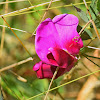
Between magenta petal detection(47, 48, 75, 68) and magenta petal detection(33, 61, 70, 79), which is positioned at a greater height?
magenta petal detection(47, 48, 75, 68)

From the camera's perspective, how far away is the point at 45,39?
44 cm

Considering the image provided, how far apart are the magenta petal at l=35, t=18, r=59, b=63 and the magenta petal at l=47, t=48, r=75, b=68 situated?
0.01 meters

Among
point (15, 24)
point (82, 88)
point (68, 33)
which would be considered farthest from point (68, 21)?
point (15, 24)

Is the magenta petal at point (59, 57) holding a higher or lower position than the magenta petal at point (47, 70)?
higher

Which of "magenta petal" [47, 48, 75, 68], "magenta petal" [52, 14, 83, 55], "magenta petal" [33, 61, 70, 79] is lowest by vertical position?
"magenta petal" [33, 61, 70, 79]

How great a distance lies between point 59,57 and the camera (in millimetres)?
428

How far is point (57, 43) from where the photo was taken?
447mm

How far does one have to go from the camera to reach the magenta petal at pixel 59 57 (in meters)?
0.43

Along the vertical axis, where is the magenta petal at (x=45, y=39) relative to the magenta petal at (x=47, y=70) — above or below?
above

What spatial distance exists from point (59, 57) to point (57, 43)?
34 mm

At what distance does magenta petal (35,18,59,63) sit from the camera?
43 centimetres

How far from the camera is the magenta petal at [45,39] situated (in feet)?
1.42

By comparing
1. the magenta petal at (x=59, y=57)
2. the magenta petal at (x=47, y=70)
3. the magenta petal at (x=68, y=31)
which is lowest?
the magenta petal at (x=47, y=70)

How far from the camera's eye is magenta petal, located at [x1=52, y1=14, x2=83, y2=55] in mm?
449
